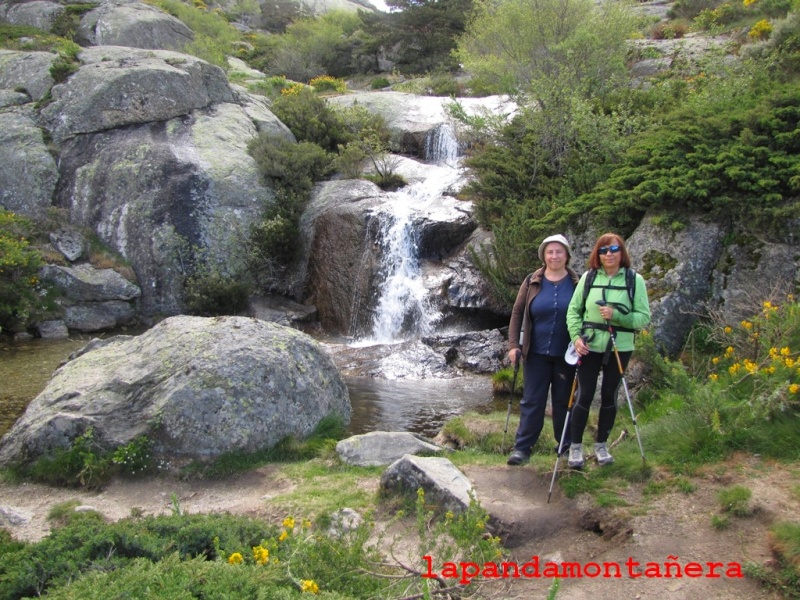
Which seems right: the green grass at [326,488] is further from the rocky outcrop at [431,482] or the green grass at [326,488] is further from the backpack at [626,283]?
Result: the backpack at [626,283]

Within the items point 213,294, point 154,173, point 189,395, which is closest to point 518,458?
point 189,395

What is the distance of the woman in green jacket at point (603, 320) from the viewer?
17.0ft

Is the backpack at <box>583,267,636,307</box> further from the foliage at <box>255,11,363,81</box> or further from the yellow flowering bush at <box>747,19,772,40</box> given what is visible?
the foliage at <box>255,11,363,81</box>

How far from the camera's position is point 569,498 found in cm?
512

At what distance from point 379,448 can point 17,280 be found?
1164 cm

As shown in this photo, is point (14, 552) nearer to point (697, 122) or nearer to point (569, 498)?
point (569, 498)

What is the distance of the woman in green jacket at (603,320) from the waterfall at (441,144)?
54.8 ft

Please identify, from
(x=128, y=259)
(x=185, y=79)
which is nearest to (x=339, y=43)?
(x=185, y=79)

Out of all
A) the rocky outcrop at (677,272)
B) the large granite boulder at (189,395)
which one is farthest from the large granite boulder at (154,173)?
the rocky outcrop at (677,272)

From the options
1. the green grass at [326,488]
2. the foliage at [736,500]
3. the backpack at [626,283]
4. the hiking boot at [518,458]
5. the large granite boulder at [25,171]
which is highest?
the large granite boulder at [25,171]

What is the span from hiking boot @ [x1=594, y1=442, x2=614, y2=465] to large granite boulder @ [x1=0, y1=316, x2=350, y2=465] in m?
3.47

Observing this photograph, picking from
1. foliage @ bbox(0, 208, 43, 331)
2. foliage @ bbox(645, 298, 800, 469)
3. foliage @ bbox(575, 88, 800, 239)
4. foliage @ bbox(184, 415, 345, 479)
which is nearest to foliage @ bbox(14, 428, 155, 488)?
foliage @ bbox(184, 415, 345, 479)

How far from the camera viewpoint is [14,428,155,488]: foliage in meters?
6.25

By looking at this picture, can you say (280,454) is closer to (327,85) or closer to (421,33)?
(327,85)
